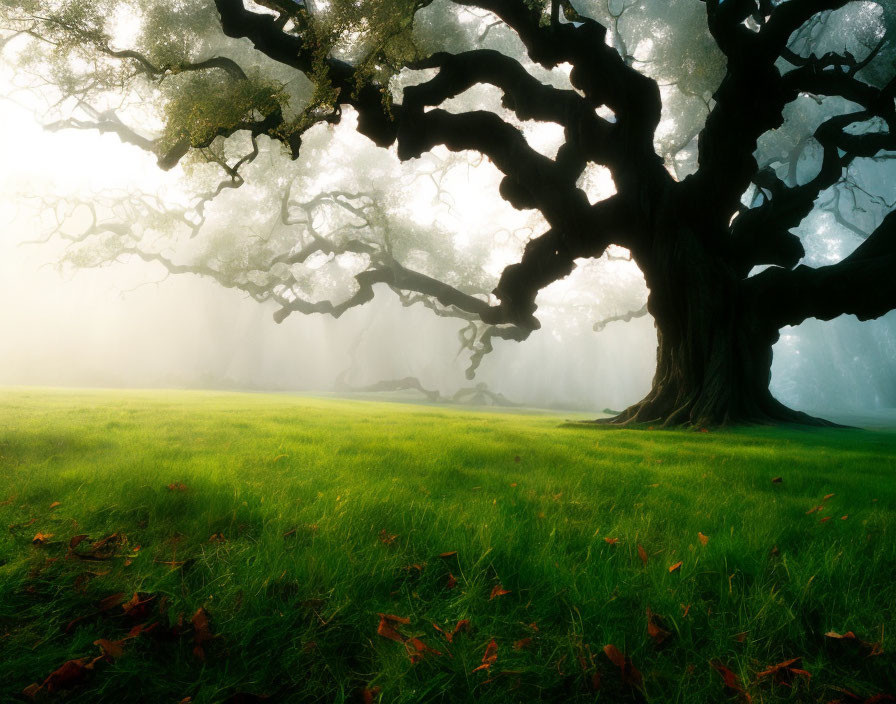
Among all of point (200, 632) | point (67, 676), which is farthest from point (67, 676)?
point (200, 632)

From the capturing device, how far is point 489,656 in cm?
128

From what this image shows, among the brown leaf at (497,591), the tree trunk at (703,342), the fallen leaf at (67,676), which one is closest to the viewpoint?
the fallen leaf at (67,676)

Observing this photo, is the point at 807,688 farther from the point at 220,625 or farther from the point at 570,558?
the point at 220,625

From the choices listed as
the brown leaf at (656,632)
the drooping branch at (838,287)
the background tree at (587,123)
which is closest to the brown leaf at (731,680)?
the brown leaf at (656,632)

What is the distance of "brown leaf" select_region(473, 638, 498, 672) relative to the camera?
1.22m

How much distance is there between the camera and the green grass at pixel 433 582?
1210 millimetres

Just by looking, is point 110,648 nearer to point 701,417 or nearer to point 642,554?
point 642,554

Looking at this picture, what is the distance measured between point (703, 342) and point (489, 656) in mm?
10749

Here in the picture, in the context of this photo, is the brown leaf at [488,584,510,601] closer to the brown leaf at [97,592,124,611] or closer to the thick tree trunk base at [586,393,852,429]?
the brown leaf at [97,592,124,611]

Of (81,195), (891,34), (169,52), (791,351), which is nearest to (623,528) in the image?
(169,52)

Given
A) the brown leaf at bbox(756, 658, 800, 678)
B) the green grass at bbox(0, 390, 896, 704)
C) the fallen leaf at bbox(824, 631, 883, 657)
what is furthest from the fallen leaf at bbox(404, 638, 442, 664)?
the fallen leaf at bbox(824, 631, 883, 657)

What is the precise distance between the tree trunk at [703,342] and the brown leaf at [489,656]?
31.4 ft

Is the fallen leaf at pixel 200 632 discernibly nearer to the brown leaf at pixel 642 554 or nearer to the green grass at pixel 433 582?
the green grass at pixel 433 582

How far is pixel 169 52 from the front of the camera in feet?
35.4
